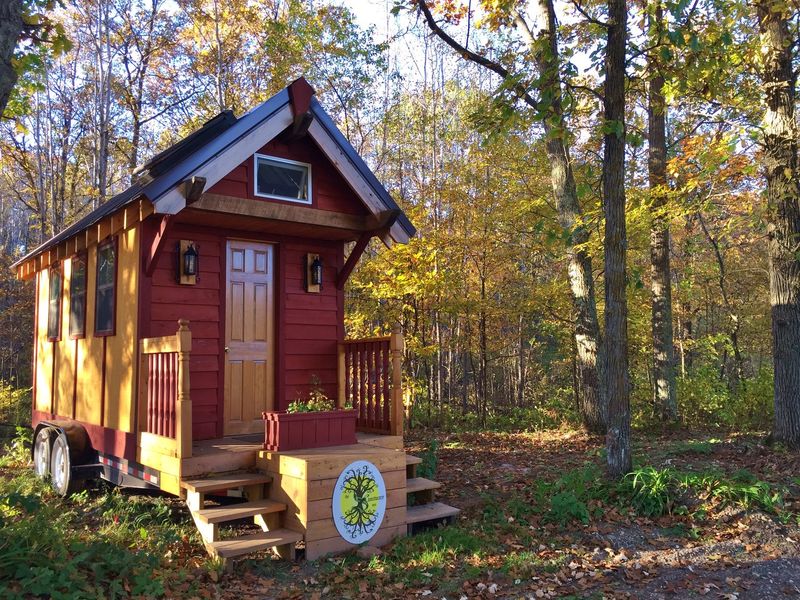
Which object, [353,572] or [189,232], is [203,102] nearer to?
[189,232]

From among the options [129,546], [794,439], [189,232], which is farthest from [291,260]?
[794,439]

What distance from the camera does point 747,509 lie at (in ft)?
18.2

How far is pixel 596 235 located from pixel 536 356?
7.78 meters

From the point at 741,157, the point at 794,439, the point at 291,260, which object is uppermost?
the point at 741,157

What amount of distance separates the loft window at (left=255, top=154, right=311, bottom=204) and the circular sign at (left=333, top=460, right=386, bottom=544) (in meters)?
3.27

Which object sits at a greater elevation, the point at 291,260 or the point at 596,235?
the point at 596,235

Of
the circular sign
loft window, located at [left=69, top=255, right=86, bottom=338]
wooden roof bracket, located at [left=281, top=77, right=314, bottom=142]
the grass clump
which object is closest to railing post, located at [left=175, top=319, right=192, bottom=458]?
the circular sign

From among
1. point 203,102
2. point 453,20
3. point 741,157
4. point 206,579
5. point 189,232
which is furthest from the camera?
point 203,102

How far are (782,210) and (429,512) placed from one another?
6287mm

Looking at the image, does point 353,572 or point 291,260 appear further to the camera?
point 291,260

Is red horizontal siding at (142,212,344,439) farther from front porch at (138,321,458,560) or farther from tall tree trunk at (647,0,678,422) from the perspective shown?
tall tree trunk at (647,0,678,422)

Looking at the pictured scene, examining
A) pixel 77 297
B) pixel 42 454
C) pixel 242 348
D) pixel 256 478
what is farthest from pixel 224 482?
pixel 42 454

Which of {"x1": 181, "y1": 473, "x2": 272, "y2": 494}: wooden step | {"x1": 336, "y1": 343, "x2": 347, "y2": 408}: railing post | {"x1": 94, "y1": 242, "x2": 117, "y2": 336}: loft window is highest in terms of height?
{"x1": 94, "y1": 242, "x2": 117, "y2": 336}: loft window

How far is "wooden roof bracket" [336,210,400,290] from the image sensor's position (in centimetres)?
708
